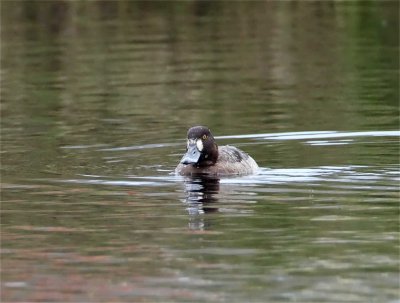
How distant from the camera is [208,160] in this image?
16.1 metres

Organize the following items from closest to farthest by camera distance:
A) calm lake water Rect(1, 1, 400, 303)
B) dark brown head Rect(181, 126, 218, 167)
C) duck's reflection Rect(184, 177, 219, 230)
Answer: calm lake water Rect(1, 1, 400, 303) < duck's reflection Rect(184, 177, 219, 230) < dark brown head Rect(181, 126, 218, 167)

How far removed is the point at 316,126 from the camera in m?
19.4

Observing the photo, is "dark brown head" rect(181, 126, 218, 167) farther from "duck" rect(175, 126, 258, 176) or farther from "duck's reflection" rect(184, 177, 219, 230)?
"duck's reflection" rect(184, 177, 219, 230)

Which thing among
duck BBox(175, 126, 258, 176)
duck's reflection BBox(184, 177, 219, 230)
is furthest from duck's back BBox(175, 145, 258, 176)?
duck's reflection BBox(184, 177, 219, 230)

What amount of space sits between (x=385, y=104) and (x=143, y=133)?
4.67m

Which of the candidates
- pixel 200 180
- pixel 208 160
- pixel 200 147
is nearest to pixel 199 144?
pixel 200 147

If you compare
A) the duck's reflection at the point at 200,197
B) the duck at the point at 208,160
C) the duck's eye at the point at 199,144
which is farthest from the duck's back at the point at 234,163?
the duck's eye at the point at 199,144

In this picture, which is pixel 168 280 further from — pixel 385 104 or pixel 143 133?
pixel 385 104

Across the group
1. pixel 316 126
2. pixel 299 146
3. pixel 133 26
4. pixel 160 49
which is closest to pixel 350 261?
pixel 299 146

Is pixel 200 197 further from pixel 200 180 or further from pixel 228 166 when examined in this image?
pixel 228 166

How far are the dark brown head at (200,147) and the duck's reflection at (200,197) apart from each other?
0.93 feet

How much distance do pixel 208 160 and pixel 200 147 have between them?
0.35 metres

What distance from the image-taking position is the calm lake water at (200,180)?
1027 cm

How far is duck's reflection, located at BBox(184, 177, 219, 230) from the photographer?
12812 millimetres
